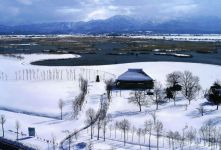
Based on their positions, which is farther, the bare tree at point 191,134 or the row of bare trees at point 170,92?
the row of bare trees at point 170,92

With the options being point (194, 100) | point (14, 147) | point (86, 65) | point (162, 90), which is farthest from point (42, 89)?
point (86, 65)

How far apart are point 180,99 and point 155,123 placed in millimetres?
8237

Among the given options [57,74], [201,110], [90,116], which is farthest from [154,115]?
[57,74]

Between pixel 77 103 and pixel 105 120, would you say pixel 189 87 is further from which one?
pixel 105 120

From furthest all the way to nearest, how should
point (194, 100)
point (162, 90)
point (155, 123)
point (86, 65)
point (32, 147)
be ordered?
point (86, 65) → point (162, 90) → point (194, 100) → point (155, 123) → point (32, 147)

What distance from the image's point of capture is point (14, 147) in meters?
20.1

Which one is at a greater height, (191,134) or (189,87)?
(189,87)

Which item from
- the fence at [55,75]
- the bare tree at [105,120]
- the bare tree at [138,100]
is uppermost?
the fence at [55,75]

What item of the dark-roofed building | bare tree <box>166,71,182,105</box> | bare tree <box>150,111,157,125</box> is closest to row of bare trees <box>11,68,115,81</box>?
the dark-roofed building

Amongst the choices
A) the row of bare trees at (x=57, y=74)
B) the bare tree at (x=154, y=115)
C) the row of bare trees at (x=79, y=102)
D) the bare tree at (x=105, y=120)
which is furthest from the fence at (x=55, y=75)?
the bare tree at (x=105, y=120)

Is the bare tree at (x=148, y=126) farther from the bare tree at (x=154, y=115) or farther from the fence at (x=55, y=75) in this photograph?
the fence at (x=55, y=75)

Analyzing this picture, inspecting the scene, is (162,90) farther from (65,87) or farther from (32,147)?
(32,147)

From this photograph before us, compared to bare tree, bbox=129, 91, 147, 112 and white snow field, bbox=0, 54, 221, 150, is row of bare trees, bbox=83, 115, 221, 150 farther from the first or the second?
bare tree, bbox=129, 91, 147, 112

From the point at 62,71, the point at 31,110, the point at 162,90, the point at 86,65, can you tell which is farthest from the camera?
the point at 86,65
